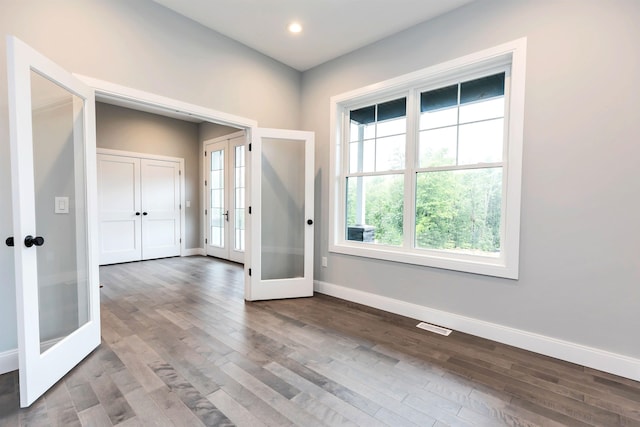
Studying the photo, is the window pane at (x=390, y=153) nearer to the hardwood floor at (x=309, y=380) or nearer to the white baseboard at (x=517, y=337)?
the white baseboard at (x=517, y=337)

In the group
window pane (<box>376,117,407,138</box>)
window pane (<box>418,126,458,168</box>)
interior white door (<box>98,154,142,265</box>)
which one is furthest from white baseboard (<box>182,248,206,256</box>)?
window pane (<box>418,126,458,168</box>)

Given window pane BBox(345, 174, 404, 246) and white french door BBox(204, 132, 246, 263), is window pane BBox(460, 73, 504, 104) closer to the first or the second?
window pane BBox(345, 174, 404, 246)

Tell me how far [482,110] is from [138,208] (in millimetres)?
5971

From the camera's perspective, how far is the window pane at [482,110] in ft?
8.59

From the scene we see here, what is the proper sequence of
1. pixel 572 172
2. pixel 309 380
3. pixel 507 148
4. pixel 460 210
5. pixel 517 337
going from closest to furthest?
pixel 309 380 → pixel 572 172 → pixel 517 337 → pixel 507 148 → pixel 460 210

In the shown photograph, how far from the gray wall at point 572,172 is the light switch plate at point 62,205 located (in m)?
3.26

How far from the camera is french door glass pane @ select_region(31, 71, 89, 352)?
1925 millimetres

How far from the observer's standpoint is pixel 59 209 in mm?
2133

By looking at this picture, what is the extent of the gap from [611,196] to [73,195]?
389 cm

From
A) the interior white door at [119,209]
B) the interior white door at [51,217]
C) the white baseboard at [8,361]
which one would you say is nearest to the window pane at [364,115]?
the interior white door at [51,217]

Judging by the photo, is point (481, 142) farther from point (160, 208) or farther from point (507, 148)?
point (160, 208)

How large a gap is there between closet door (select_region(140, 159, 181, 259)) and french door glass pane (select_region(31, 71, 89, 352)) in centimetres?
393

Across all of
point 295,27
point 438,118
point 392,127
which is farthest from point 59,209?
point 438,118

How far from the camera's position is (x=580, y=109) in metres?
2.16
